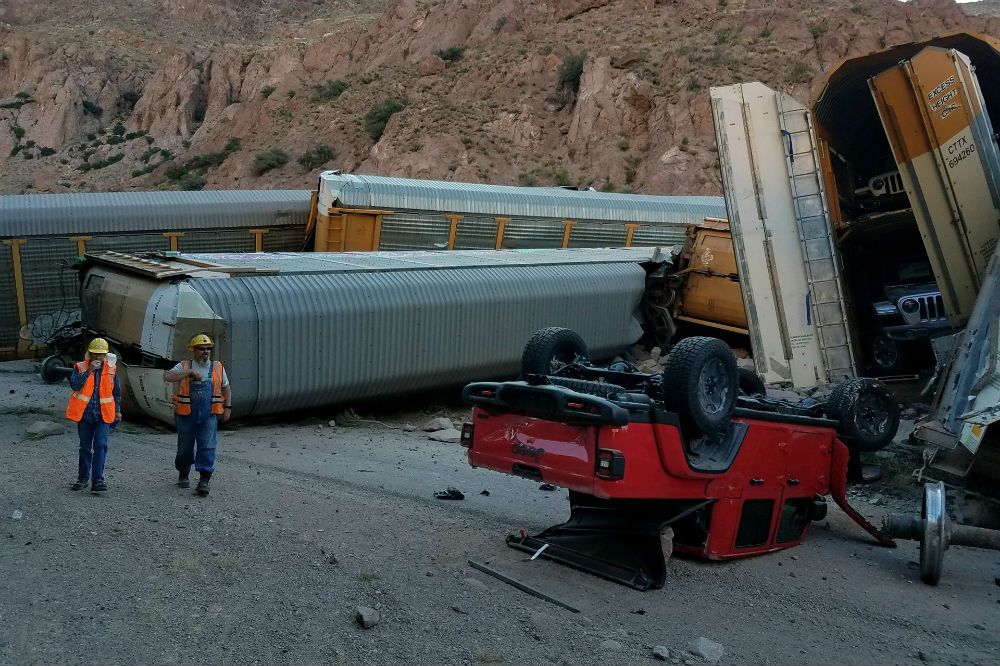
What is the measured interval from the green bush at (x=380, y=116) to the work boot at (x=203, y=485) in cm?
3917

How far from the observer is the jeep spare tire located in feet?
21.5

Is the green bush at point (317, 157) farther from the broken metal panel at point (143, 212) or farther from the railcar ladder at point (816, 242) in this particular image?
the railcar ladder at point (816, 242)

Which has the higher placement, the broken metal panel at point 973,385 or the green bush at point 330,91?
the green bush at point 330,91

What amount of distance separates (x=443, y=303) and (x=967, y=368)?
6.80m

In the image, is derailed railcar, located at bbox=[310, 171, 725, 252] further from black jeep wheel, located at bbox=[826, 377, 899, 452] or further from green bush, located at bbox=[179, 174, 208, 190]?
green bush, located at bbox=[179, 174, 208, 190]

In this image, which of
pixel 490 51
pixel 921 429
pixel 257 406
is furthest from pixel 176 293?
pixel 490 51

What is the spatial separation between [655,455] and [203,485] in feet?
11.9

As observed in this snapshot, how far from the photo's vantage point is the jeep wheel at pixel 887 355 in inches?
520

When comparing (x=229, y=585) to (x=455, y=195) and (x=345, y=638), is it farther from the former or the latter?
(x=455, y=195)

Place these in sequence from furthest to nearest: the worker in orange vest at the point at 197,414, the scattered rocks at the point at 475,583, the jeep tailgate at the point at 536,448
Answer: the worker in orange vest at the point at 197,414
the scattered rocks at the point at 475,583
the jeep tailgate at the point at 536,448

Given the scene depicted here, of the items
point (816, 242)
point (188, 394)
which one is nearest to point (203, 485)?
point (188, 394)

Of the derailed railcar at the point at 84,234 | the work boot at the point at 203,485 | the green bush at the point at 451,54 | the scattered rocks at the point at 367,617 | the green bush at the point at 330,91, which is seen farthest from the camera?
the green bush at the point at 330,91

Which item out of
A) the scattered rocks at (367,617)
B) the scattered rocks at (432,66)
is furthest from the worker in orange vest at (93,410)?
the scattered rocks at (432,66)

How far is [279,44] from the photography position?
2370 inches
